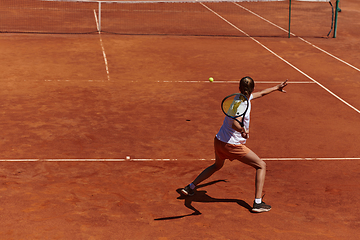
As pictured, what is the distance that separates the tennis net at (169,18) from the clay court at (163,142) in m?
3.67

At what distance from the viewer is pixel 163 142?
10141 millimetres

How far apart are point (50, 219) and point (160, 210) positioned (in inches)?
61.3

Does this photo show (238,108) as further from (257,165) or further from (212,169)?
(212,169)

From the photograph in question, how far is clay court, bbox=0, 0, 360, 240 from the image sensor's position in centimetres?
702

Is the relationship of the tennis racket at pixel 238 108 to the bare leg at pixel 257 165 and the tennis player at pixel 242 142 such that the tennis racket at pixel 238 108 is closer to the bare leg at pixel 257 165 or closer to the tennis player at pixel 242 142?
the tennis player at pixel 242 142

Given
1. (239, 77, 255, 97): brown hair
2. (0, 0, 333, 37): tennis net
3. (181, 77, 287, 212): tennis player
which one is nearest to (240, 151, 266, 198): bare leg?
(181, 77, 287, 212): tennis player

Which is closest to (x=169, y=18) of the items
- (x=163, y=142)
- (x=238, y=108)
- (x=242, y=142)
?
(x=163, y=142)

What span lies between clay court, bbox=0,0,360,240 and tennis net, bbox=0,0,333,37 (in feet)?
12.0

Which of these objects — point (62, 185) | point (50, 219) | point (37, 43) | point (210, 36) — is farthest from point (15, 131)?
point (210, 36)

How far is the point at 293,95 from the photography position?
13875mm

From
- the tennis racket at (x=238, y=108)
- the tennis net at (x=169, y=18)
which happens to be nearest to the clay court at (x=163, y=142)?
the tennis racket at (x=238, y=108)

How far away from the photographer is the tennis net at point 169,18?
75.0 feet

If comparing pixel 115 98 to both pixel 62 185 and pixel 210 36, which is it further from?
pixel 210 36

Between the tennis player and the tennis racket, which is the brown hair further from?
the tennis racket
